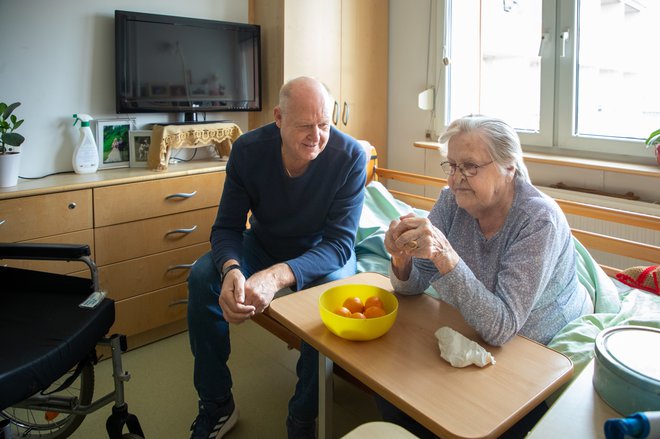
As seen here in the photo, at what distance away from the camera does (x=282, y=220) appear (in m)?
2.00

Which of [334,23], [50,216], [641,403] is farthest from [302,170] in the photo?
[334,23]

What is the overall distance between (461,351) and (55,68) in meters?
2.33

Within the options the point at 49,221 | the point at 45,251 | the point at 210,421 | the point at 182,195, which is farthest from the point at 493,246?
the point at 49,221

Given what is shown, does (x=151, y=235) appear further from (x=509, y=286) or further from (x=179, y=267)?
(x=509, y=286)

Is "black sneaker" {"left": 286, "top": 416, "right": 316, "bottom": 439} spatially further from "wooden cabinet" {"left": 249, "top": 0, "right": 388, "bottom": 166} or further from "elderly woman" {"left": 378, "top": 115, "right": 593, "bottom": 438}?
"wooden cabinet" {"left": 249, "top": 0, "right": 388, "bottom": 166}

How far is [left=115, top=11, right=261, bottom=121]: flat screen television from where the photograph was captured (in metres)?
2.64

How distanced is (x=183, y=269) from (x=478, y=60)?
209cm

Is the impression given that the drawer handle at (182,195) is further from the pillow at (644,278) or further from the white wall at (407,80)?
the pillow at (644,278)

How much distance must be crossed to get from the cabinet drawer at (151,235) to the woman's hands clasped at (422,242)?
1.55m

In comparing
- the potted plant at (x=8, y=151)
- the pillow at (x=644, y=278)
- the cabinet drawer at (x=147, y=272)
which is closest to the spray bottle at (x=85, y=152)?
the potted plant at (x=8, y=151)

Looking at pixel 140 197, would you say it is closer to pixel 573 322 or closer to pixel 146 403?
pixel 146 403

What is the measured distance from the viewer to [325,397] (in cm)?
131

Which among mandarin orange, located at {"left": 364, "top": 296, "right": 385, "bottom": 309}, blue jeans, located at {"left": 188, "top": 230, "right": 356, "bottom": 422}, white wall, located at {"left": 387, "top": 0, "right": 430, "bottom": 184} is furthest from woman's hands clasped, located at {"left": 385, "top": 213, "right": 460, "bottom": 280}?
white wall, located at {"left": 387, "top": 0, "right": 430, "bottom": 184}

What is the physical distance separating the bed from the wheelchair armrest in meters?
0.68
